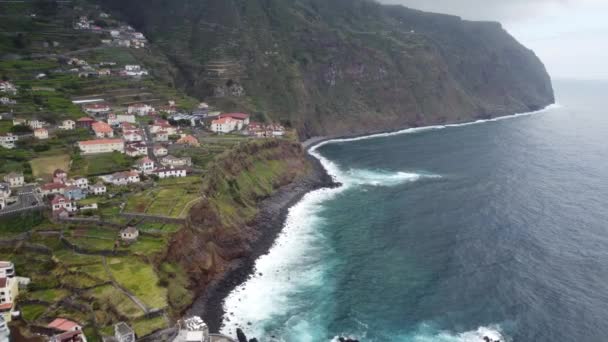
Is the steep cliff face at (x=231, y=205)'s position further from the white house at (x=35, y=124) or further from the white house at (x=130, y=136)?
the white house at (x=35, y=124)

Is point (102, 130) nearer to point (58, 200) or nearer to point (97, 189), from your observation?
point (97, 189)

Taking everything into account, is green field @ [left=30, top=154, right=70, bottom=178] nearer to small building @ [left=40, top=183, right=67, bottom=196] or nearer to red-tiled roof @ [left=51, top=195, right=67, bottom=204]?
small building @ [left=40, top=183, right=67, bottom=196]

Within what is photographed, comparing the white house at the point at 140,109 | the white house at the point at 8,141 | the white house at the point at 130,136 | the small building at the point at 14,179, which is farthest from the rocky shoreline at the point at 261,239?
the white house at the point at 8,141

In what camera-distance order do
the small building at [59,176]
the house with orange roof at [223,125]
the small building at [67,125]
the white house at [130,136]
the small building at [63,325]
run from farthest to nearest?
the house with orange roof at [223,125] < the small building at [67,125] < the white house at [130,136] < the small building at [59,176] < the small building at [63,325]

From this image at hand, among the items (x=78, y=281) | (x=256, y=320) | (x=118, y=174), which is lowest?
(x=256, y=320)

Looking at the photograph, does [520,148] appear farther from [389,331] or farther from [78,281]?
[78,281]

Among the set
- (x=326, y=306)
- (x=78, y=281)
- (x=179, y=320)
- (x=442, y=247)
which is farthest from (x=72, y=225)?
(x=442, y=247)
